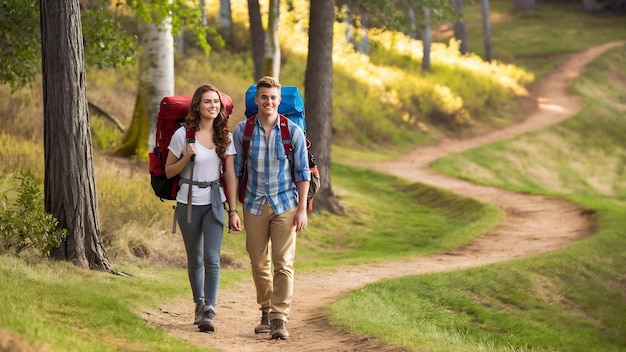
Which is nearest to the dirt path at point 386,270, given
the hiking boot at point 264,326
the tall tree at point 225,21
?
the hiking boot at point 264,326

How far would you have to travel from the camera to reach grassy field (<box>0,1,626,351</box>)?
752cm

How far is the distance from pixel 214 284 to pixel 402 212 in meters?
11.9

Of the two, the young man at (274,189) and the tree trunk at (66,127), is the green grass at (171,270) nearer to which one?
the tree trunk at (66,127)

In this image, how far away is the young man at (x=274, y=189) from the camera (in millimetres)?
7348

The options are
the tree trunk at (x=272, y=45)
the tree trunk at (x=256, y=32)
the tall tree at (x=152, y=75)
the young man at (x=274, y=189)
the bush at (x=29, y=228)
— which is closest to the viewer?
the young man at (x=274, y=189)

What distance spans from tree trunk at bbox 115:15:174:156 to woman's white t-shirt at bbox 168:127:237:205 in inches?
341

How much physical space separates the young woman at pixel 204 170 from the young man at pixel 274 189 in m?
0.12

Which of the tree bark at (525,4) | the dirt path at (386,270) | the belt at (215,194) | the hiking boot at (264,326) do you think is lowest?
the dirt path at (386,270)

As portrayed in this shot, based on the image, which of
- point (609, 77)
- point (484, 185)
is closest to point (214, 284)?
point (484, 185)

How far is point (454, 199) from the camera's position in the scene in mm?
19734

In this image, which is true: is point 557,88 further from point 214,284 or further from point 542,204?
point 214,284

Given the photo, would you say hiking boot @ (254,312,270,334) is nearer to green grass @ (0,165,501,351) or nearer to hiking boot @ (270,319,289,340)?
hiking boot @ (270,319,289,340)

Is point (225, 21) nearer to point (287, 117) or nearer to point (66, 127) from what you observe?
point (66, 127)

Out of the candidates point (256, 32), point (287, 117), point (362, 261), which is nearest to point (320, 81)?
point (362, 261)
